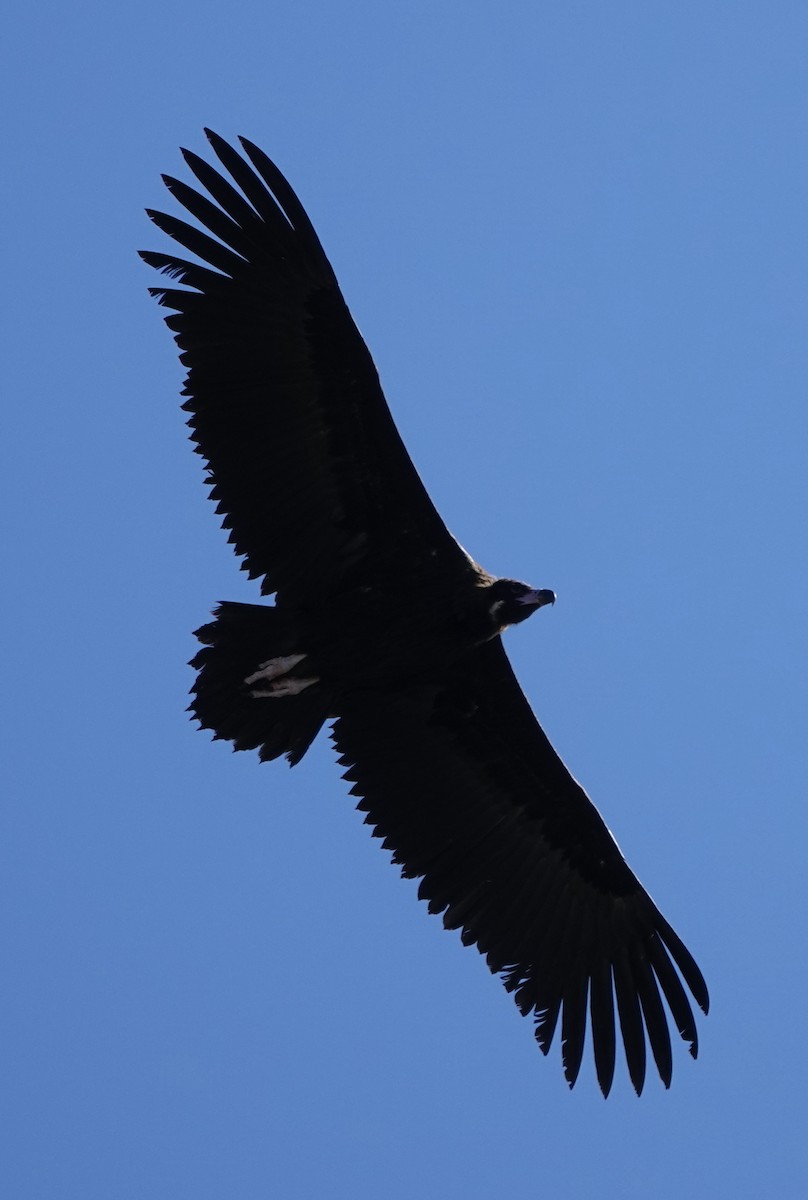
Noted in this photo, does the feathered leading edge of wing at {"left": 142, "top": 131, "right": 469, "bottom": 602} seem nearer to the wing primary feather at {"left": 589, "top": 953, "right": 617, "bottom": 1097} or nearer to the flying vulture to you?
the flying vulture

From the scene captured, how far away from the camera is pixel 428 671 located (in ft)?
44.2

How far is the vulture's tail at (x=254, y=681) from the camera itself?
1278 cm

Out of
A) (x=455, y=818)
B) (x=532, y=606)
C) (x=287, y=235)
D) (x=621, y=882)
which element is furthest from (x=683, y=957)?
(x=287, y=235)

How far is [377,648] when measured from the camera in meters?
13.2

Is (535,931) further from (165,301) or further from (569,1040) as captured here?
(165,301)

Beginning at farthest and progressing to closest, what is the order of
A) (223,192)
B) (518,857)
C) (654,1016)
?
(518,857) < (654,1016) < (223,192)

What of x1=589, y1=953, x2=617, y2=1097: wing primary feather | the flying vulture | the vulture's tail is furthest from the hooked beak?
x1=589, y1=953, x2=617, y2=1097: wing primary feather

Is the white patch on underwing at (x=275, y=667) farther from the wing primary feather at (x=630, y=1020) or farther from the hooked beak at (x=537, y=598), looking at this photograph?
the wing primary feather at (x=630, y=1020)

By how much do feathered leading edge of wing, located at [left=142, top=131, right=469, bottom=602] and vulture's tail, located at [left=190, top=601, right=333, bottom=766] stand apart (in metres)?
0.31

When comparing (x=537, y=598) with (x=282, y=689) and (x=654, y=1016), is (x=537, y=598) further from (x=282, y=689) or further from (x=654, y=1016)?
(x=654, y=1016)

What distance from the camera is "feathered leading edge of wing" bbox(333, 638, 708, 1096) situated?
1363 centimetres

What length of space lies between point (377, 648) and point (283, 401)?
5.71 feet

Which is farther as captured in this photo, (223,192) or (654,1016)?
(654,1016)

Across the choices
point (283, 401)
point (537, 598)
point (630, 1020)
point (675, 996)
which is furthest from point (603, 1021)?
point (283, 401)
